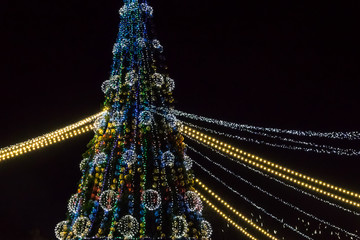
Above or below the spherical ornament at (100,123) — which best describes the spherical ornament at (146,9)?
above

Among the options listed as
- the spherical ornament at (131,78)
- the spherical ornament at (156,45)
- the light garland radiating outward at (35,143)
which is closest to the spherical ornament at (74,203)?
the light garland radiating outward at (35,143)

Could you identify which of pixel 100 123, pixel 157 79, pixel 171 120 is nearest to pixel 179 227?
pixel 171 120

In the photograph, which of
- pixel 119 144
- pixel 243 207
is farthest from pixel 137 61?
pixel 243 207

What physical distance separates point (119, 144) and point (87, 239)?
1535 millimetres

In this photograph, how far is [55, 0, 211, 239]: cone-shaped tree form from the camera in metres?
5.69

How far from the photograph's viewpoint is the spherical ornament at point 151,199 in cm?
569

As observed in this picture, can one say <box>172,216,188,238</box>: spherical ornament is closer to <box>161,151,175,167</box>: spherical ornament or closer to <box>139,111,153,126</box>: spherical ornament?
<box>161,151,175,167</box>: spherical ornament

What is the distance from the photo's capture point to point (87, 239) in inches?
218

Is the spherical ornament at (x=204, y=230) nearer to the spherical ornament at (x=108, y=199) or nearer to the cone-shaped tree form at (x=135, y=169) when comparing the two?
the cone-shaped tree form at (x=135, y=169)

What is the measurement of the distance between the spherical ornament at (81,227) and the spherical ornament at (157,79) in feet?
8.57

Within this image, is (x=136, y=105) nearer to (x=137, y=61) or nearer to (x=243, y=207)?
(x=137, y=61)

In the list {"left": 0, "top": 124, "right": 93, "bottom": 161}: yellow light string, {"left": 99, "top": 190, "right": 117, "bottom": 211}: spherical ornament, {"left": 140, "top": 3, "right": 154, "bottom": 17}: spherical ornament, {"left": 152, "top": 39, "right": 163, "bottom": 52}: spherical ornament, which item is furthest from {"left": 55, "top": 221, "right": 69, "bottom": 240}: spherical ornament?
{"left": 140, "top": 3, "right": 154, "bottom": 17}: spherical ornament

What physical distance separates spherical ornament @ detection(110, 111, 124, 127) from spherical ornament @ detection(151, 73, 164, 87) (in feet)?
2.88

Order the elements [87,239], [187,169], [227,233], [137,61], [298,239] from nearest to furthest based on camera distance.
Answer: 1. [87,239]
2. [187,169]
3. [137,61]
4. [227,233]
5. [298,239]
